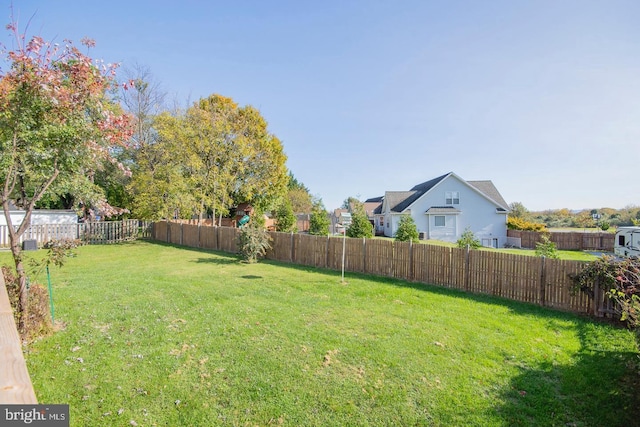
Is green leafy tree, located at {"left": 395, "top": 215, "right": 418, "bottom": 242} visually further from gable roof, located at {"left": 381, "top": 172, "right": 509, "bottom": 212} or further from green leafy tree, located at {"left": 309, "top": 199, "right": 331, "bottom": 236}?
gable roof, located at {"left": 381, "top": 172, "right": 509, "bottom": 212}

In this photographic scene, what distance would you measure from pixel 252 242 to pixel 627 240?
20.4 metres

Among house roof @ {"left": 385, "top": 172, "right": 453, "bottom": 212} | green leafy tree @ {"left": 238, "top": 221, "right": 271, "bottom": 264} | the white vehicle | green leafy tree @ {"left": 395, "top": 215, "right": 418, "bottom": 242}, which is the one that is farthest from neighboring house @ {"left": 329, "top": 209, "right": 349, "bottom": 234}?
the white vehicle

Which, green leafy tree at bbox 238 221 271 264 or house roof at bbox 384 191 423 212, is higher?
house roof at bbox 384 191 423 212

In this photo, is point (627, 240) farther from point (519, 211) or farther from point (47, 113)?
point (47, 113)

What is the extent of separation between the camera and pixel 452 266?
9.48m

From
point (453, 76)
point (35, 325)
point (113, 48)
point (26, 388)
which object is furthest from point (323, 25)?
point (26, 388)

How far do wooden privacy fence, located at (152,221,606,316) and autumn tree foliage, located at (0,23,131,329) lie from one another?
854 cm

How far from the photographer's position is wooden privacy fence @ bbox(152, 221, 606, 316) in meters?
7.79

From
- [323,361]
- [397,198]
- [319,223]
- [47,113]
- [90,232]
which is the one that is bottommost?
[323,361]

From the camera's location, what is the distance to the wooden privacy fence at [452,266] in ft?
25.5

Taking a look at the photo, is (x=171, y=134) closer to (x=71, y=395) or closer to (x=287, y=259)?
(x=287, y=259)

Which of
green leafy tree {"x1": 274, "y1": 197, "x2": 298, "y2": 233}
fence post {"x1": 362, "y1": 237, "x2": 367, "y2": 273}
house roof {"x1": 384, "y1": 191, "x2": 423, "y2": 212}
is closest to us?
fence post {"x1": 362, "y1": 237, "x2": 367, "y2": 273}

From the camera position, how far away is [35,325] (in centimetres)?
504

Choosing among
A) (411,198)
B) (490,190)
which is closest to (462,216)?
(411,198)
